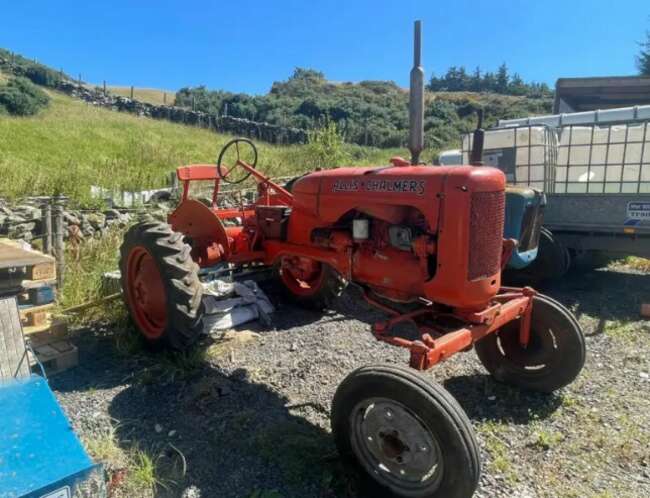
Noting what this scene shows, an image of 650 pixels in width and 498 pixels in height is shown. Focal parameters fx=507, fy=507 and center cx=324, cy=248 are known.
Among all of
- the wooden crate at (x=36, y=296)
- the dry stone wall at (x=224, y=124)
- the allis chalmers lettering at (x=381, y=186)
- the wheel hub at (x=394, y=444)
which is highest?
the dry stone wall at (x=224, y=124)

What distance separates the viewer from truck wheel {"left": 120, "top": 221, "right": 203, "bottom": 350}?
11.4ft

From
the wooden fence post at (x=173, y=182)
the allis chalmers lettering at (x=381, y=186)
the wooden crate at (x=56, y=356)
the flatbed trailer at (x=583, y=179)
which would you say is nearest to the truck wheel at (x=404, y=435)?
the allis chalmers lettering at (x=381, y=186)

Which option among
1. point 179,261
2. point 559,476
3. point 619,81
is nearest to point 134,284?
point 179,261

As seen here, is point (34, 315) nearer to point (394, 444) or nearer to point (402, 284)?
point (402, 284)

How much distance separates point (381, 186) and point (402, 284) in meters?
0.60

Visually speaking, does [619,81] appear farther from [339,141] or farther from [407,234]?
[407,234]

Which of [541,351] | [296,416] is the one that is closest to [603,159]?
[541,351]

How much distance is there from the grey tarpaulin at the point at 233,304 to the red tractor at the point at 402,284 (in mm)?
435

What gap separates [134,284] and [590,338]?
13.0ft

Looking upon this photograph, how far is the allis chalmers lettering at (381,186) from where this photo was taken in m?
2.84

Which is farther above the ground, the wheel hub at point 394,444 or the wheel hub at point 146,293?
the wheel hub at point 146,293

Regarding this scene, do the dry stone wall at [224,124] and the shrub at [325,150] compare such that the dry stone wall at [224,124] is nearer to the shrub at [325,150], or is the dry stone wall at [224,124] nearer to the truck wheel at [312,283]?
the shrub at [325,150]

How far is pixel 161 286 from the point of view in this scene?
3809mm

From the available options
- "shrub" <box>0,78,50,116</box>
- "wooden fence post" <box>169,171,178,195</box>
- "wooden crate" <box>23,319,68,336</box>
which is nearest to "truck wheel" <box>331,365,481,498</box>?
"wooden crate" <box>23,319,68,336</box>
